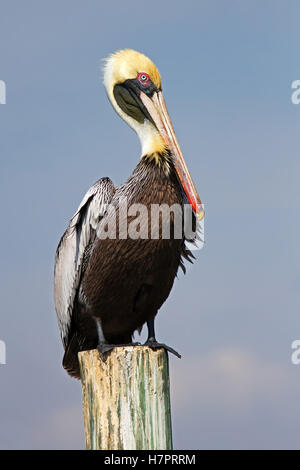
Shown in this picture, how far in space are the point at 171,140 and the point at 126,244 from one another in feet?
3.27

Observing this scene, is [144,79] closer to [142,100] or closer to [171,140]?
[142,100]

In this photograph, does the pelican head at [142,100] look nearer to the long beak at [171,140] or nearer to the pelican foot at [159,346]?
the long beak at [171,140]

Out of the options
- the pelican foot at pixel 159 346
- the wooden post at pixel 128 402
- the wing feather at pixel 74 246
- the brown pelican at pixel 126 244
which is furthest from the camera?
the wing feather at pixel 74 246

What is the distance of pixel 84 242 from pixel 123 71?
1480mm

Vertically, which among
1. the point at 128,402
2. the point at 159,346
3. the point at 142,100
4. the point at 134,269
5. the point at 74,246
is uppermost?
the point at 142,100

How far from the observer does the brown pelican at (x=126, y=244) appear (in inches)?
251

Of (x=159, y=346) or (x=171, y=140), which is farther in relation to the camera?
(x=171, y=140)

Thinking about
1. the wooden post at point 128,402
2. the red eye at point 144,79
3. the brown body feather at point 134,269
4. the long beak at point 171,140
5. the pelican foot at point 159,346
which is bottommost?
the wooden post at point 128,402

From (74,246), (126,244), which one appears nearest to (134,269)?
(126,244)

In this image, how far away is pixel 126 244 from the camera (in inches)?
249

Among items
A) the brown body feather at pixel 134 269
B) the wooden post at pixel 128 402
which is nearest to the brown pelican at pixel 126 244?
the brown body feather at pixel 134 269

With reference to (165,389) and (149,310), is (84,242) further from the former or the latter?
(165,389)

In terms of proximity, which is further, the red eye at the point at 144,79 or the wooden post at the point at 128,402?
the red eye at the point at 144,79

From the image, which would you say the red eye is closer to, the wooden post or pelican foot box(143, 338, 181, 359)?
pelican foot box(143, 338, 181, 359)
